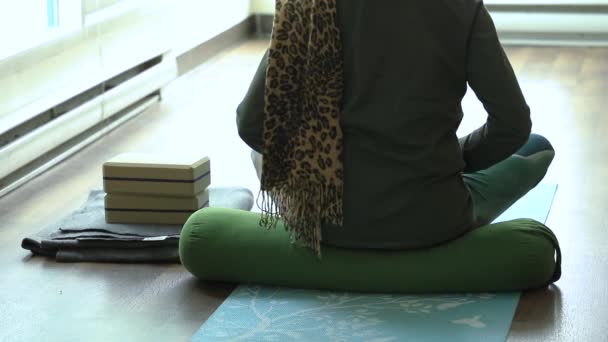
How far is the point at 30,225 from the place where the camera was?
2.85 m

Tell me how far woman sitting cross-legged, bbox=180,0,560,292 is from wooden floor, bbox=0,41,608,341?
0.44 ft

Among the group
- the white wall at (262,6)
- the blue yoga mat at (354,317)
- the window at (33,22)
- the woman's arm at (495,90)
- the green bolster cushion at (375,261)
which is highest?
the woman's arm at (495,90)

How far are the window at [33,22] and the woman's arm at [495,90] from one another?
163 cm

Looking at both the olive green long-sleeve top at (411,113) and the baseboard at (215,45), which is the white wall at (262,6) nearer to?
the baseboard at (215,45)

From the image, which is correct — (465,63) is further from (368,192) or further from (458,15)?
(368,192)

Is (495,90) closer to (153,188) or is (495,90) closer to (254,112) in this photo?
(254,112)

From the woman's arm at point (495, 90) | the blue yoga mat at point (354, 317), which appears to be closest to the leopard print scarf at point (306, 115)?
the blue yoga mat at point (354, 317)

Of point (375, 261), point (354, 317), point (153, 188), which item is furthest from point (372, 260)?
point (153, 188)

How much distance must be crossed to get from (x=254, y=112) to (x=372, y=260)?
44 cm

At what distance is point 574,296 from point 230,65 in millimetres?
3283

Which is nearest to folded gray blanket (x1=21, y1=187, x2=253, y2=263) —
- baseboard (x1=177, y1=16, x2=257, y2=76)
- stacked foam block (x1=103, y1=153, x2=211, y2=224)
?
stacked foam block (x1=103, y1=153, x2=211, y2=224)

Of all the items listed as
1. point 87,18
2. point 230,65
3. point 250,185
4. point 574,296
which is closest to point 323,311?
point 574,296

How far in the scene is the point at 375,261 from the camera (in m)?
2.28

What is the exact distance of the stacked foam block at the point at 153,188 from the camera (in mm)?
2629
